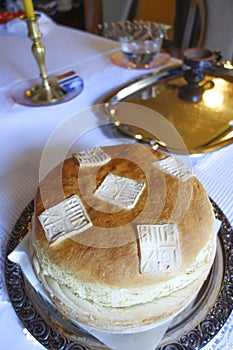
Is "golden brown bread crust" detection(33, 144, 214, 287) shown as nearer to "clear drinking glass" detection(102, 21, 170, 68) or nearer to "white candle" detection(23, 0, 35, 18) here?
"white candle" detection(23, 0, 35, 18)

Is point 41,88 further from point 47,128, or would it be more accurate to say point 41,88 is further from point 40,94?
point 47,128

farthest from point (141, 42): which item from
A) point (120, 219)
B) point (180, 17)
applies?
point (180, 17)

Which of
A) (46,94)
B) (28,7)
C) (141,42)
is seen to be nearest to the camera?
(28,7)

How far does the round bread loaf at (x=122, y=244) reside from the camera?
0.42 meters

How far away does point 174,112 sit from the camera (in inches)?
35.6

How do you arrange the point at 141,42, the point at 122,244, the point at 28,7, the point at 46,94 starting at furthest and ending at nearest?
the point at 141,42 → the point at 46,94 → the point at 28,7 → the point at 122,244

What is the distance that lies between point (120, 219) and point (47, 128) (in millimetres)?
507

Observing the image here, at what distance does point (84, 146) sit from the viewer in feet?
2.68

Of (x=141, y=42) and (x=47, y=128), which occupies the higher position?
(x=141, y=42)

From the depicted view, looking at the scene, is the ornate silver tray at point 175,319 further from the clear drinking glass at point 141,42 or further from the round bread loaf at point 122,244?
the clear drinking glass at point 141,42

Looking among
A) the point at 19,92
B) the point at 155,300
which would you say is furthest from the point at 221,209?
the point at 19,92

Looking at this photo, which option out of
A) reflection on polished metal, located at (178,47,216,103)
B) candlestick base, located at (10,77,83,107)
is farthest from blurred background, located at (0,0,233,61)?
candlestick base, located at (10,77,83,107)

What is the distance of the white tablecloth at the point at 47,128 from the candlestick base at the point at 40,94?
0.02m

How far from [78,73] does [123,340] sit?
0.92m
